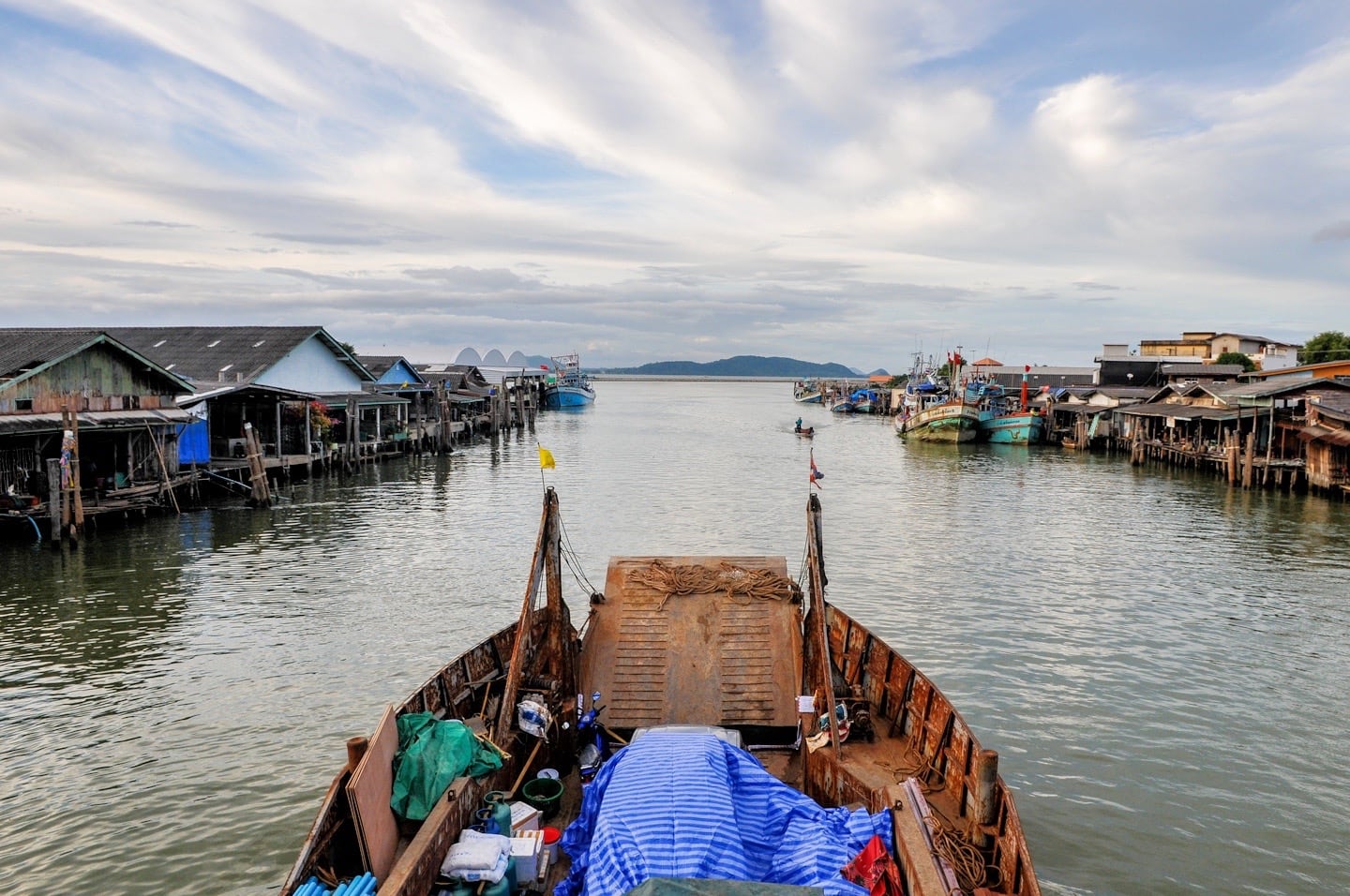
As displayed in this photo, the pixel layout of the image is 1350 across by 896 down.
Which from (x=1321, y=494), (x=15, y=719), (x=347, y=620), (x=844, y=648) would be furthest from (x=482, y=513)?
(x=1321, y=494)

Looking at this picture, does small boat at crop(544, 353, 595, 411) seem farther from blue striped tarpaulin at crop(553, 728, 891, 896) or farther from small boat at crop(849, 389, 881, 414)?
blue striped tarpaulin at crop(553, 728, 891, 896)

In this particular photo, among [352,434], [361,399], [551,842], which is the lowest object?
[551,842]

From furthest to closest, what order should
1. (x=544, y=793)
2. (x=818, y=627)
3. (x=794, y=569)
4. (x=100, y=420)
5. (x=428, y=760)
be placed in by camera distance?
(x=100, y=420)
(x=794, y=569)
(x=818, y=627)
(x=544, y=793)
(x=428, y=760)

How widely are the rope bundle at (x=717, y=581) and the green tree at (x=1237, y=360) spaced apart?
68.3 metres

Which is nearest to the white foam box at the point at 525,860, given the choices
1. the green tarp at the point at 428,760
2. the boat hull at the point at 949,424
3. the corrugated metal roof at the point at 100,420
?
the green tarp at the point at 428,760

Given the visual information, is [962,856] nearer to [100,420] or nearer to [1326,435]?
[100,420]

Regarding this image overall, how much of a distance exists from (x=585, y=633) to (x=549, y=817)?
11.5 ft

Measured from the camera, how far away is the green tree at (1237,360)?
6783 centimetres

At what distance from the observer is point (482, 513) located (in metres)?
32.2

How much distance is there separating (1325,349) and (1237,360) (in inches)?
240

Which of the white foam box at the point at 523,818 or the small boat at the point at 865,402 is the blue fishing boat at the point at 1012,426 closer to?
the small boat at the point at 865,402

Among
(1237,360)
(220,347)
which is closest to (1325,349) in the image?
(1237,360)

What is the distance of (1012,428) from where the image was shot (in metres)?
62.9

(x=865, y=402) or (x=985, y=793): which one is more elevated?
(x=865, y=402)
